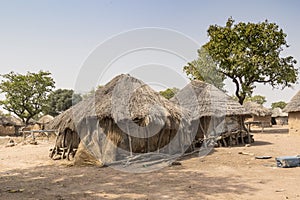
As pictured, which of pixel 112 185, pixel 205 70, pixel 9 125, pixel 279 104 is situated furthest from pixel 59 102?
pixel 279 104

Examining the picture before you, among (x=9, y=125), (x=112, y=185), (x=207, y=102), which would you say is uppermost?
(x=207, y=102)

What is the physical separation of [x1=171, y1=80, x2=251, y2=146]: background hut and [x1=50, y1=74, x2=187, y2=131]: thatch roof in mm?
3466

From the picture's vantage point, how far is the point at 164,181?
8367 mm

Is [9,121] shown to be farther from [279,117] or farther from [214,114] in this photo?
[279,117]

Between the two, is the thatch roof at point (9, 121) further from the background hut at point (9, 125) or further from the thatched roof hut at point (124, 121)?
the thatched roof hut at point (124, 121)

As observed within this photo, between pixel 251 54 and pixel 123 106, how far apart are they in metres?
19.9

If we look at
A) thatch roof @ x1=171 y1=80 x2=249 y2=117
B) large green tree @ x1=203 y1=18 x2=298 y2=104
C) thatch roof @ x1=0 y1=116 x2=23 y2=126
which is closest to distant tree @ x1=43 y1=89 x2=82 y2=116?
thatch roof @ x1=0 y1=116 x2=23 y2=126

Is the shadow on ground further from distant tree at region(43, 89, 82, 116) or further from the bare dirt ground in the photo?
distant tree at region(43, 89, 82, 116)

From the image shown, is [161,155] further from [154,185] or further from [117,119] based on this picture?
[154,185]

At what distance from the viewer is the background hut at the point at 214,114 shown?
1706cm

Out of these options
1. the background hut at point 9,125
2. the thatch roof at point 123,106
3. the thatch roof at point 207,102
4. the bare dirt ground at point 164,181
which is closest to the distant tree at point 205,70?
the thatch roof at point 207,102

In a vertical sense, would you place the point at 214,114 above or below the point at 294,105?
below

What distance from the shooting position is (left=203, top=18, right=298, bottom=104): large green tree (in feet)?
90.5

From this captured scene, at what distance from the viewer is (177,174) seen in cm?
948
